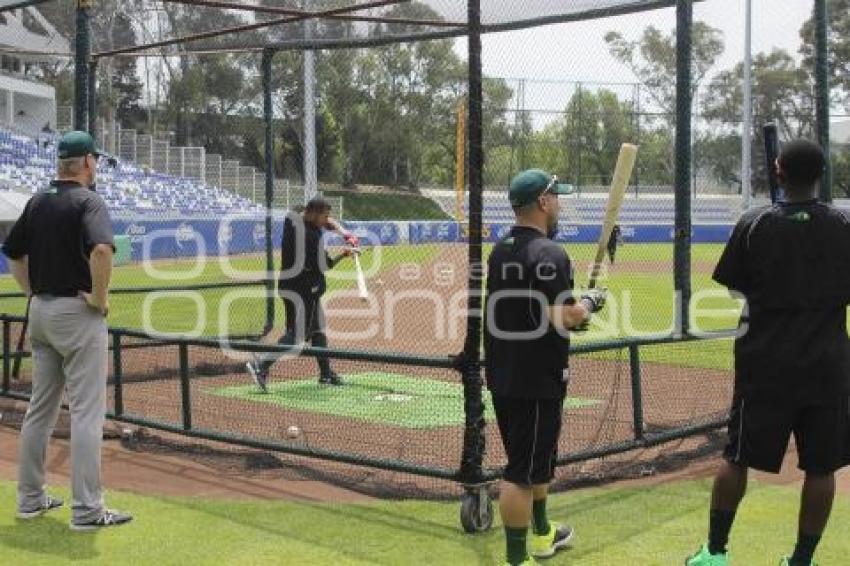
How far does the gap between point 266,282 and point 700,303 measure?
9.22 m

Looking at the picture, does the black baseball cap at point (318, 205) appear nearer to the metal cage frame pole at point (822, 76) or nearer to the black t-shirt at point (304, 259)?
the black t-shirt at point (304, 259)

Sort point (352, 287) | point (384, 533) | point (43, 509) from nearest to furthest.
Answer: point (384, 533)
point (43, 509)
point (352, 287)

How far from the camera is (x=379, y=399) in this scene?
9031 mm

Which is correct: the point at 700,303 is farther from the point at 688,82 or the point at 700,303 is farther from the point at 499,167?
the point at 688,82

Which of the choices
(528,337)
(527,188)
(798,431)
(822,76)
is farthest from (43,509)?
(822,76)

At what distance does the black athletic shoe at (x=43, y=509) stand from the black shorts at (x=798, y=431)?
12.3 ft

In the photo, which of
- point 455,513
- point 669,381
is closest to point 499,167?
point 669,381

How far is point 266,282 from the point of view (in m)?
11.7

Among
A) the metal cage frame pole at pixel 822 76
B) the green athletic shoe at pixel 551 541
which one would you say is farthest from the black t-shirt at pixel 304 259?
the green athletic shoe at pixel 551 541

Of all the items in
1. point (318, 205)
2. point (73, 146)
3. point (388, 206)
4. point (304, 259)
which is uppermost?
point (388, 206)

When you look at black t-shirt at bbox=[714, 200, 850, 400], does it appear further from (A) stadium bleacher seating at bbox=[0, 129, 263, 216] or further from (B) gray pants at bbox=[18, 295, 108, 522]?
(A) stadium bleacher seating at bbox=[0, 129, 263, 216]

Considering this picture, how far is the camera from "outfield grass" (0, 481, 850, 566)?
16.0 feet

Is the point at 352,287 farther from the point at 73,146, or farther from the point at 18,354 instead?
the point at 73,146

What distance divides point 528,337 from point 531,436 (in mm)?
452
